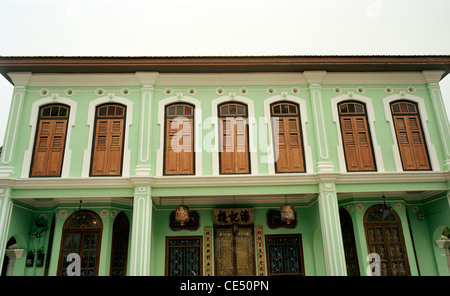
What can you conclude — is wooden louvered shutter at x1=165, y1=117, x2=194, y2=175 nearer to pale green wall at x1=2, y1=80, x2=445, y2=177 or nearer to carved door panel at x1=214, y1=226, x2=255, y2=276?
pale green wall at x1=2, y1=80, x2=445, y2=177

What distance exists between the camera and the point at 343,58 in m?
9.02

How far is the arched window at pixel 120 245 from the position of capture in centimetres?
892

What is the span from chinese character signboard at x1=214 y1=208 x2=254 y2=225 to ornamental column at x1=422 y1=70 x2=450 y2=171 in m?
5.26

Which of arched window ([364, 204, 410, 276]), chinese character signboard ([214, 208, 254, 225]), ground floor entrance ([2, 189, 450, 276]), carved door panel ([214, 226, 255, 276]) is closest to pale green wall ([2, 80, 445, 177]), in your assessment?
ground floor entrance ([2, 189, 450, 276])

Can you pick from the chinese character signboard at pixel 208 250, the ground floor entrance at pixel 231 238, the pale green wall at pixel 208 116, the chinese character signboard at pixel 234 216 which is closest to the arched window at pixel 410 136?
the pale green wall at pixel 208 116

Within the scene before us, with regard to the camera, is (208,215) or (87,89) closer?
(87,89)

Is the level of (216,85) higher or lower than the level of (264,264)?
higher

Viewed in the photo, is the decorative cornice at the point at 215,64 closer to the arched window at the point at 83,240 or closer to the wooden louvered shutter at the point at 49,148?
the wooden louvered shutter at the point at 49,148

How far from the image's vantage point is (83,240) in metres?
8.96

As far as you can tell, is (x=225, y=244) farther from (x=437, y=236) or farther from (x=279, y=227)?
(x=437, y=236)

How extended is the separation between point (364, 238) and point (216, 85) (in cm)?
574

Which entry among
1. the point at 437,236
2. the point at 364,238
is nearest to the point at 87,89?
the point at 364,238

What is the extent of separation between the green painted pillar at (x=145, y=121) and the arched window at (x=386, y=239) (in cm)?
612

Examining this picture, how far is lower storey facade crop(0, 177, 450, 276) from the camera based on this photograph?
27.5 ft
